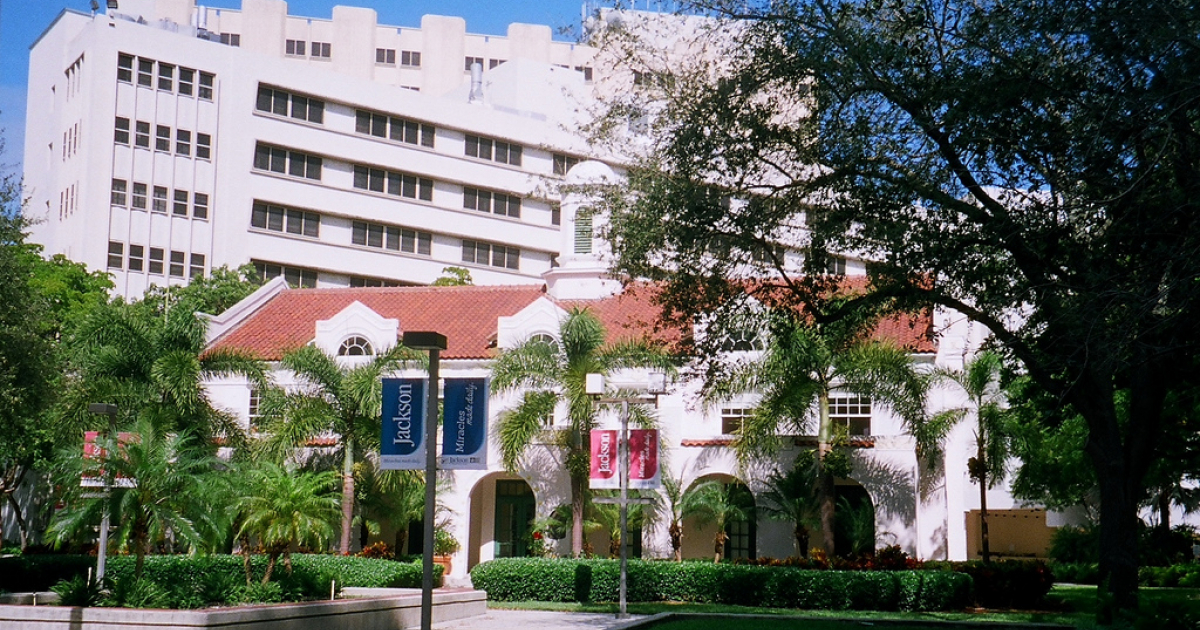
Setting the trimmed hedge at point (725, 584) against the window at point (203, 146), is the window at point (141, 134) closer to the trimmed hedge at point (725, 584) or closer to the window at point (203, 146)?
the window at point (203, 146)

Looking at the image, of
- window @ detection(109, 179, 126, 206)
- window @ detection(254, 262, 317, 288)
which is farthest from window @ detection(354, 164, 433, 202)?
window @ detection(109, 179, 126, 206)

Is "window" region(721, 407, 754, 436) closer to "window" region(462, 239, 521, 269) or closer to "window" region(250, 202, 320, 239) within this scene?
"window" region(250, 202, 320, 239)

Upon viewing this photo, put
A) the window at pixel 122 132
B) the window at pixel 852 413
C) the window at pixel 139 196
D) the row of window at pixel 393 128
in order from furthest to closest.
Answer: the row of window at pixel 393 128 < the window at pixel 139 196 < the window at pixel 122 132 < the window at pixel 852 413

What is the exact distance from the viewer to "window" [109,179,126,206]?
2418 inches

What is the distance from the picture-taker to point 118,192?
6153 centimetres

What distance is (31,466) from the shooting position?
154 ft

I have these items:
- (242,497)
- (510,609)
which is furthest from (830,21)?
(510,609)

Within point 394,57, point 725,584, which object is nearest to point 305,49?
point 394,57

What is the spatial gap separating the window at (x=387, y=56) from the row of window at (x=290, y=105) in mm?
30164

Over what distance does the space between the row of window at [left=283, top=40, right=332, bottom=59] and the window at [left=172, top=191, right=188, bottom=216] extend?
102ft

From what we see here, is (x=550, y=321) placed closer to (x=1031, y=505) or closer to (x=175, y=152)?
(x=1031, y=505)

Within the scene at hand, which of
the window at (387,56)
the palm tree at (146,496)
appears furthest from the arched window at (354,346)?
the window at (387,56)

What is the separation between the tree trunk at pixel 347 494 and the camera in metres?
34.9

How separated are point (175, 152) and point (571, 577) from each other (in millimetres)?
39404
